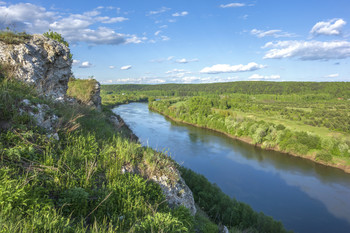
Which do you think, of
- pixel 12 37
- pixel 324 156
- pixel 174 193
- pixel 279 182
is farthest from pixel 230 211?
pixel 324 156

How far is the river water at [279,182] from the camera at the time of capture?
22014mm

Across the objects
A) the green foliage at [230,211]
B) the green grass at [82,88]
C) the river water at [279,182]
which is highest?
the green grass at [82,88]

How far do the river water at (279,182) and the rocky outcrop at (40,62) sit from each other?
7674 mm

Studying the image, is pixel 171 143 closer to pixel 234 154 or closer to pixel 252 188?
pixel 234 154

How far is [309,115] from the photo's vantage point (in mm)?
65500

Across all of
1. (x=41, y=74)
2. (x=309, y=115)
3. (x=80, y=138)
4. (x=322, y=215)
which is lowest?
(x=322, y=215)

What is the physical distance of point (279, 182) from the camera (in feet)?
94.4

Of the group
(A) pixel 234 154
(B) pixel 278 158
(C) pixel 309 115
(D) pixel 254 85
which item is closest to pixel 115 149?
(A) pixel 234 154

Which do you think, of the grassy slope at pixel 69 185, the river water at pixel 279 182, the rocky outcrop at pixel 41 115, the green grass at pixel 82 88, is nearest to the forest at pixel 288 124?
the river water at pixel 279 182

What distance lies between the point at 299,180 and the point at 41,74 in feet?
111

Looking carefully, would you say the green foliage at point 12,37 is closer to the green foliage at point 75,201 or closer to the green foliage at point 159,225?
the green foliage at point 75,201

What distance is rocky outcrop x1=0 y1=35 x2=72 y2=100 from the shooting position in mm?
7062

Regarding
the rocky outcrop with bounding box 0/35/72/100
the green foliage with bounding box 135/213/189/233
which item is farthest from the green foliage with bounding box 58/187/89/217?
the rocky outcrop with bounding box 0/35/72/100

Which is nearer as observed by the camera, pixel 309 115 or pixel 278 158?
pixel 278 158
